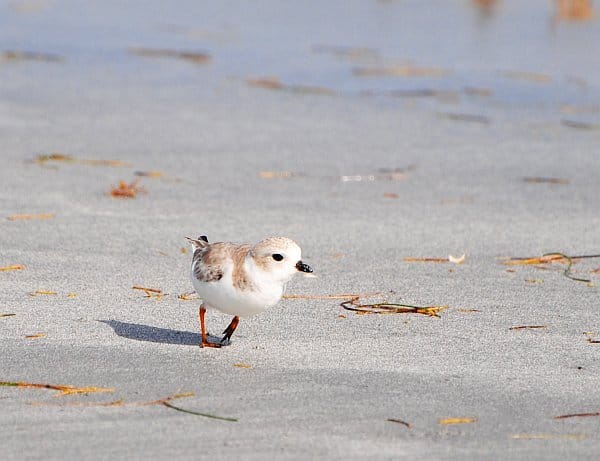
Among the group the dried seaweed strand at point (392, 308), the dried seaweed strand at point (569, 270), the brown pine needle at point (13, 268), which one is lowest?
the dried seaweed strand at point (392, 308)

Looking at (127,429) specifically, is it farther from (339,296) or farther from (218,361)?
(339,296)

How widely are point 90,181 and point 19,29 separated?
9046mm

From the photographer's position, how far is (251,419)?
4.14 meters

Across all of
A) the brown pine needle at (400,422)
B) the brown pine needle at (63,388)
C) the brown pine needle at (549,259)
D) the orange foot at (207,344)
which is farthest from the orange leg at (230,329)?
the brown pine needle at (549,259)

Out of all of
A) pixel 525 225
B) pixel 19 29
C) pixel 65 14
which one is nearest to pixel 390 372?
pixel 525 225

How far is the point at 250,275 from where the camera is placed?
15.9 feet

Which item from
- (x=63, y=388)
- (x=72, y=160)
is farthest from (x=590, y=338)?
(x=72, y=160)

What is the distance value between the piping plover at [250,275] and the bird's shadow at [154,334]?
0.21 metres

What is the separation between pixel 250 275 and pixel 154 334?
63 centimetres

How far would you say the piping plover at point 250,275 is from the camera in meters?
4.81

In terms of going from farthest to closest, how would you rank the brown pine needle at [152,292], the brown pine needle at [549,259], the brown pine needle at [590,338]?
the brown pine needle at [549,259], the brown pine needle at [152,292], the brown pine needle at [590,338]

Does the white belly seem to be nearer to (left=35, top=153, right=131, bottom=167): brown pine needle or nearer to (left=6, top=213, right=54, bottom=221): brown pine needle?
(left=6, top=213, right=54, bottom=221): brown pine needle

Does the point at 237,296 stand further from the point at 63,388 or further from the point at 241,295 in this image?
the point at 63,388

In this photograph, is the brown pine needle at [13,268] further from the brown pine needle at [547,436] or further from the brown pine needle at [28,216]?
the brown pine needle at [547,436]
